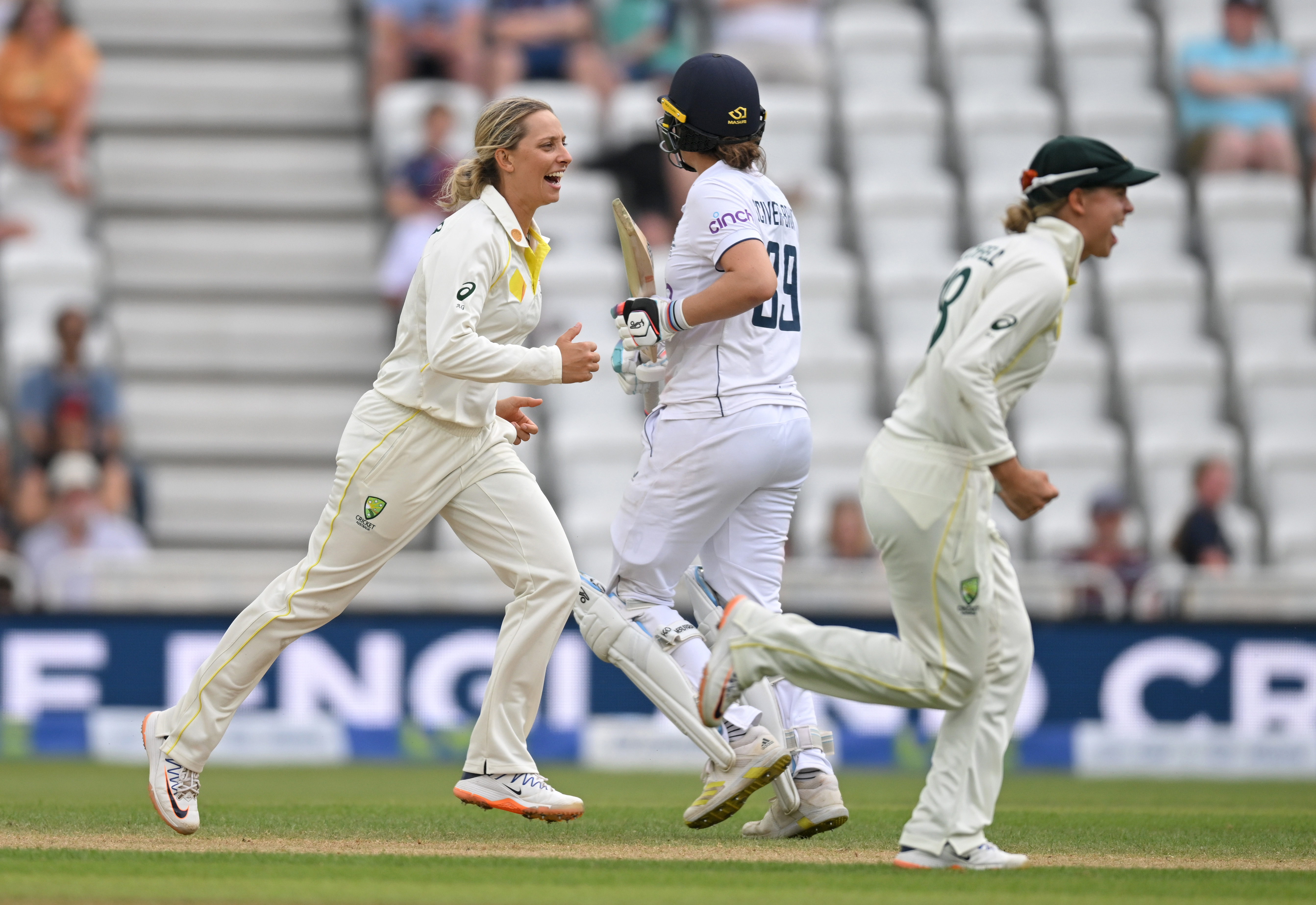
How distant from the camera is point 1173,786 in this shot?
9.08m

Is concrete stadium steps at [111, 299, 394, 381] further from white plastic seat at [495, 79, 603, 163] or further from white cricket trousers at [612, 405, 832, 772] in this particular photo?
white cricket trousers at [612, 405, 832, 772]

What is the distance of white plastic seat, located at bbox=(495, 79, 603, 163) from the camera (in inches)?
513

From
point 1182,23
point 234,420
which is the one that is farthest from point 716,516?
point 1182,23

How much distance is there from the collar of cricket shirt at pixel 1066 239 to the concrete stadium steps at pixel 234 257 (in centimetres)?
884

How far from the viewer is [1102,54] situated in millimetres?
14414

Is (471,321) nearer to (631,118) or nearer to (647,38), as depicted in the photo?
(631,118)

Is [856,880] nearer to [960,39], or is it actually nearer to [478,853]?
[478,853]

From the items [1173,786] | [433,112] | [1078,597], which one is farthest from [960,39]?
[1173,786]

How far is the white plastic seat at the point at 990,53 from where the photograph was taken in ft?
47.0

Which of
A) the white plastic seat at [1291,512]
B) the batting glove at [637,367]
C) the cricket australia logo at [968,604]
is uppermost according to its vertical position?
the batting glove at [637,367]

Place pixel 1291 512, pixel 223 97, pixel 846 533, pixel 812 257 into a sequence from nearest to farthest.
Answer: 1. pixel 846 533
2. pixel 1291 512
3. pixel 812 257
4. pixel 223 97

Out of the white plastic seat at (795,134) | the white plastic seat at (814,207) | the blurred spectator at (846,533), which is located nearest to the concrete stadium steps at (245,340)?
the white plastic seat at (814,207)

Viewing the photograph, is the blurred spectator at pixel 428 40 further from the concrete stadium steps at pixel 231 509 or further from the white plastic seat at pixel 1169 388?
the white plastic seat at pixel 1169 388

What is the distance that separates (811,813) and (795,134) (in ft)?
28.4
